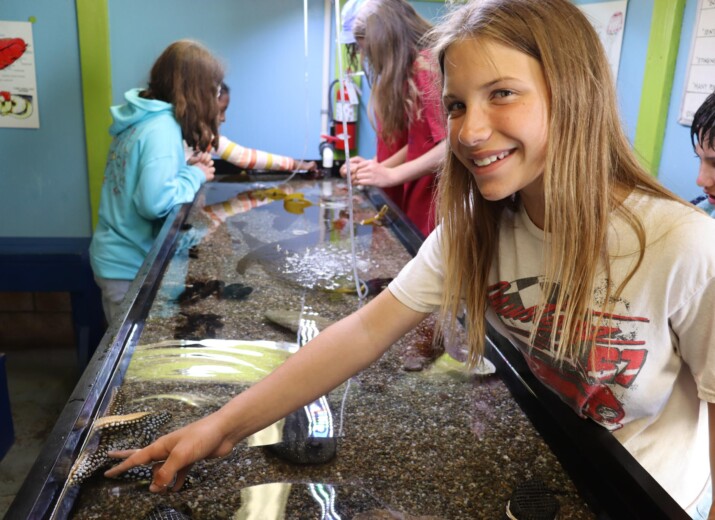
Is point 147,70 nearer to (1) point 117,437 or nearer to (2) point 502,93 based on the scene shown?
(1) point 117,437

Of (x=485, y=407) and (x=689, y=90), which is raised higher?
(x=689, y=90)

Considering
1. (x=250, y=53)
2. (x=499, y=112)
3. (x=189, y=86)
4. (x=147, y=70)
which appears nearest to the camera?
(x=499, y=112)

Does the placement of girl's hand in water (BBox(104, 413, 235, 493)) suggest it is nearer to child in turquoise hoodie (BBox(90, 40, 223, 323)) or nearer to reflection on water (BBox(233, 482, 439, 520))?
reflection on water (BBox(233, 482, 439, 520))

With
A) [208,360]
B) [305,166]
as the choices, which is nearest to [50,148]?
[305,166]

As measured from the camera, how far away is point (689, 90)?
97.8 inches

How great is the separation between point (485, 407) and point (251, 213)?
5.03 feet

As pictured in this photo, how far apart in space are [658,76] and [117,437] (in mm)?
2571

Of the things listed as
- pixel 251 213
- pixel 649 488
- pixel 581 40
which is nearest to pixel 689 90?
pixel 251 213

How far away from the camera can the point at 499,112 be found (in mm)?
834

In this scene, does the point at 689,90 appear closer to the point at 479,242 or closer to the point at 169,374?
the point at 479,242

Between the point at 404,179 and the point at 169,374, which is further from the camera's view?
the point at 404,179

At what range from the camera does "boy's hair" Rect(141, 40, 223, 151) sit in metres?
2.28

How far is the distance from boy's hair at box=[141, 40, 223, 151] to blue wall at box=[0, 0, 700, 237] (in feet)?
2.03

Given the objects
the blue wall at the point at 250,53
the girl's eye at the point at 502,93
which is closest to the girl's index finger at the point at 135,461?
the girl's eye at the point at 502,93
